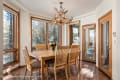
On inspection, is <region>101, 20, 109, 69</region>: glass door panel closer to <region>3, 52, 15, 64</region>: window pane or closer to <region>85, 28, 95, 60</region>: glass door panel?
<region>85, 28, 95, 60</region>: glass door panel

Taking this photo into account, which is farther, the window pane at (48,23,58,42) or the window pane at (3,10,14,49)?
the window pane at (48,23,58,42)

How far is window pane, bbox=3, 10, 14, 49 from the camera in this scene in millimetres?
4004

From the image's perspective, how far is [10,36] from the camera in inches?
174

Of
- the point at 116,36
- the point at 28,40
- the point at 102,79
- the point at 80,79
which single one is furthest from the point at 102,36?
the point at 28,40

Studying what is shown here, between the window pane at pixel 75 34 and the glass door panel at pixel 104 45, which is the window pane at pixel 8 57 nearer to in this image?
the glass door panel at pixel 104 45

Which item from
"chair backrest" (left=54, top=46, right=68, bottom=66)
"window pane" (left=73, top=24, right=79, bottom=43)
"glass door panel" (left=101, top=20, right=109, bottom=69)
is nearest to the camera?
"chair backrest" (left=54, top=46, right=68, bottom=66)

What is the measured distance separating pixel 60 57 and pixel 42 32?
3.38 meters

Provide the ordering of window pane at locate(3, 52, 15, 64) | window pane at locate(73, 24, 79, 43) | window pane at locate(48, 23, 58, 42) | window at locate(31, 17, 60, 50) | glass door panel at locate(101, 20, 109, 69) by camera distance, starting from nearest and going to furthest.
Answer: glass door panel at locate(101, 20, 109, 69)
window pane at locate(3, 52, 15, 64)
window at locate(31, 17, 60, 50)
window pane at locate(48, 23, 58, 42)
window pane at locate(73, 24, 79, 43)

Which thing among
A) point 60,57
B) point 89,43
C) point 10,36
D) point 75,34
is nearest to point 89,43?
point 89,43

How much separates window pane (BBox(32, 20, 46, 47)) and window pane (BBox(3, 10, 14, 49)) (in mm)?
1389

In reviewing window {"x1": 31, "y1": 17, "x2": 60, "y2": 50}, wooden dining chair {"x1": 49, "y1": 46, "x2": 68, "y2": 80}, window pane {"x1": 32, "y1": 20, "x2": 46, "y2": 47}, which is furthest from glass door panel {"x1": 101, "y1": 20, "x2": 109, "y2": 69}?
window pane {"x1": 32, "y1": 20, "x2": 46, "y2": 47}

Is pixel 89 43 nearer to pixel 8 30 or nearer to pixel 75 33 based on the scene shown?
pixel 75 33

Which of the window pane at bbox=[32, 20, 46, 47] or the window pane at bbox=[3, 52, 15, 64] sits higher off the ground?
the window pane at bbox=[32, 20, 46, 47]

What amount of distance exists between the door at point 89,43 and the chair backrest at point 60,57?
278 centimetres
